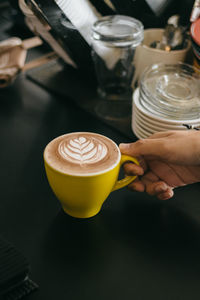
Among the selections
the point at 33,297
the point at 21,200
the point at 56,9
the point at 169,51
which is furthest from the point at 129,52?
the point at 33,297

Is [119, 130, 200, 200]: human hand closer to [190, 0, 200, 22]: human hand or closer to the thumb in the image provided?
the thumb

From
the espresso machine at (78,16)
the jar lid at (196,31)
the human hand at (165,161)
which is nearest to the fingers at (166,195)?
the human hand at (165,161)

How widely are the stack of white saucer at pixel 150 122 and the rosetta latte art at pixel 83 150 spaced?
0.21 meters

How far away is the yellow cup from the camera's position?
1.87 feet

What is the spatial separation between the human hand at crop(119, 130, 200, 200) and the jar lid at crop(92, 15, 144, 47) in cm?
35

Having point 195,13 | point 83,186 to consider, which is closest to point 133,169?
point 83,186

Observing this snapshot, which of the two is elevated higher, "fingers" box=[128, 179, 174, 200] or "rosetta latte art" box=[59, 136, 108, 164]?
"rosetta latte art" box=[59, 136, 108, 164]

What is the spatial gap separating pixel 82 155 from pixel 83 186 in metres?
0.07

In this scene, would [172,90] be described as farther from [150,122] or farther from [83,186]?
[83,186]

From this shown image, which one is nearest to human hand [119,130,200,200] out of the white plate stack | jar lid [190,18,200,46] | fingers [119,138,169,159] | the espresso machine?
fingers [119,138,169,159]

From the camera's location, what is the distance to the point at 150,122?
828 millimetres

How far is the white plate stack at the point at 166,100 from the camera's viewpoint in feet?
2.67

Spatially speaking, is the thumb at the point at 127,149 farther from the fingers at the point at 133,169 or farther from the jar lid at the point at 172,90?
the jar lid at the point at 172,90

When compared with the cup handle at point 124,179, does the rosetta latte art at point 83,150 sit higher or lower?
higher
